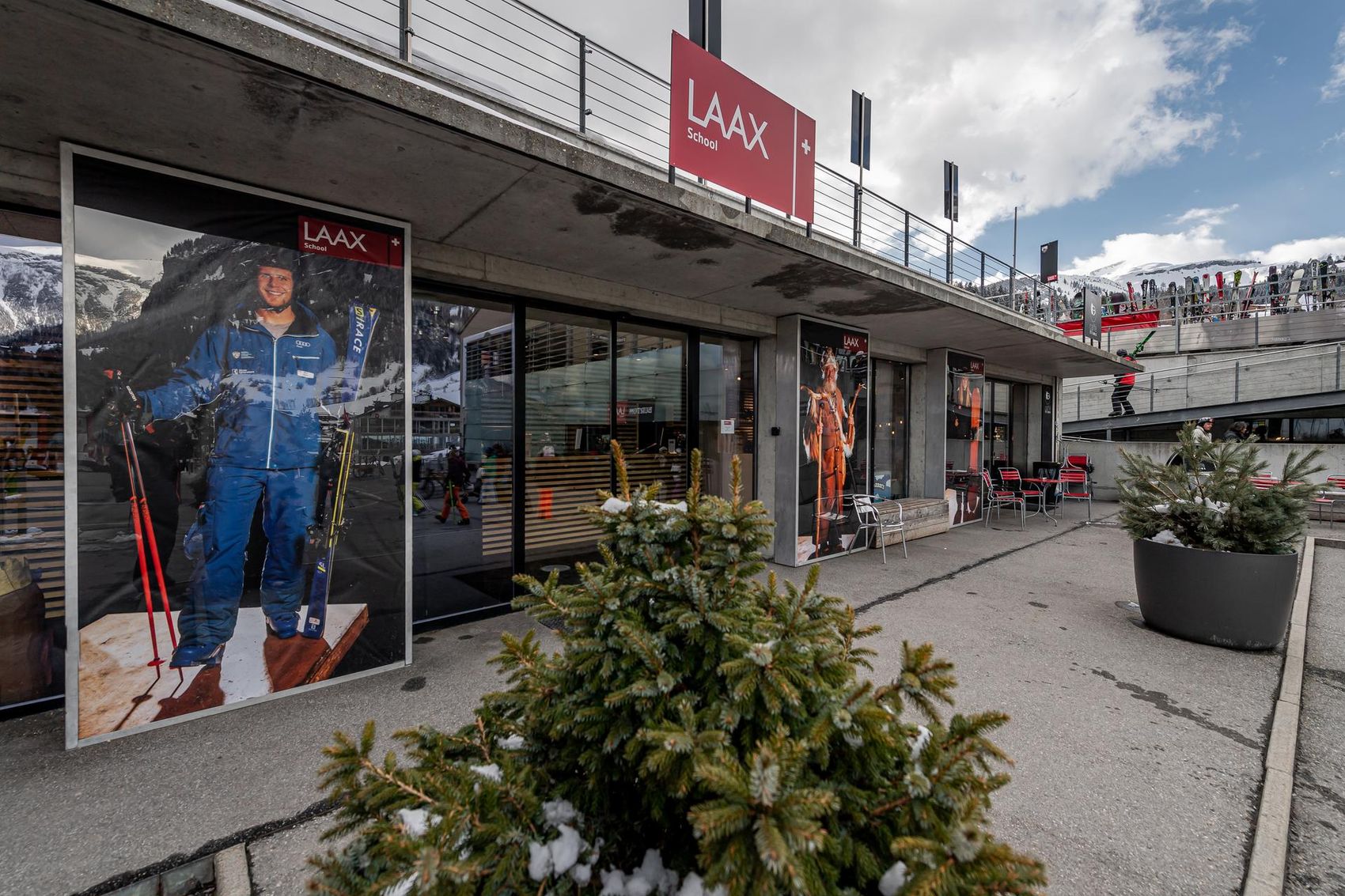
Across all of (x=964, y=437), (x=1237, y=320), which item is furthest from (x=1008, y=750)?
(x=1237, y=320)

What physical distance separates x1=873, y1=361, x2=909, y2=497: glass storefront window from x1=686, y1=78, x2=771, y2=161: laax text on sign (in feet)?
17.8

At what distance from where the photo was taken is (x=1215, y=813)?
247cm

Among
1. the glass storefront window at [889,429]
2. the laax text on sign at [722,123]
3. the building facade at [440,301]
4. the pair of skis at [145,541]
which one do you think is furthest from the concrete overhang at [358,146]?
the glass storefront window at [889,429]

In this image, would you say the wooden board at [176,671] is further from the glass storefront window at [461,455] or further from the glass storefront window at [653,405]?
the glass storefront window at [653,405]

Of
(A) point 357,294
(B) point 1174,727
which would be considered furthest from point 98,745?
(B) point 1174,727

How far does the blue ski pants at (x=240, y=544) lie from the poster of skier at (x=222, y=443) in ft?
0.03

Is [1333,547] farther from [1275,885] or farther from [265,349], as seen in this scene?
[265,349]

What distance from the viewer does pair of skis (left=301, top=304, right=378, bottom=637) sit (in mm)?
3695

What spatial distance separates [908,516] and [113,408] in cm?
913

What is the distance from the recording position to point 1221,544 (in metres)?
4.40

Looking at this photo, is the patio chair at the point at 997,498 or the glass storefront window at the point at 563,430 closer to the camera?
the glass storefront window at the point at 563,430

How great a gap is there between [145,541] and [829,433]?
683 centimetres

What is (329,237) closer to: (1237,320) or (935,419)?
(935,419)

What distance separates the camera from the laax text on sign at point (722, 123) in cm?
400
